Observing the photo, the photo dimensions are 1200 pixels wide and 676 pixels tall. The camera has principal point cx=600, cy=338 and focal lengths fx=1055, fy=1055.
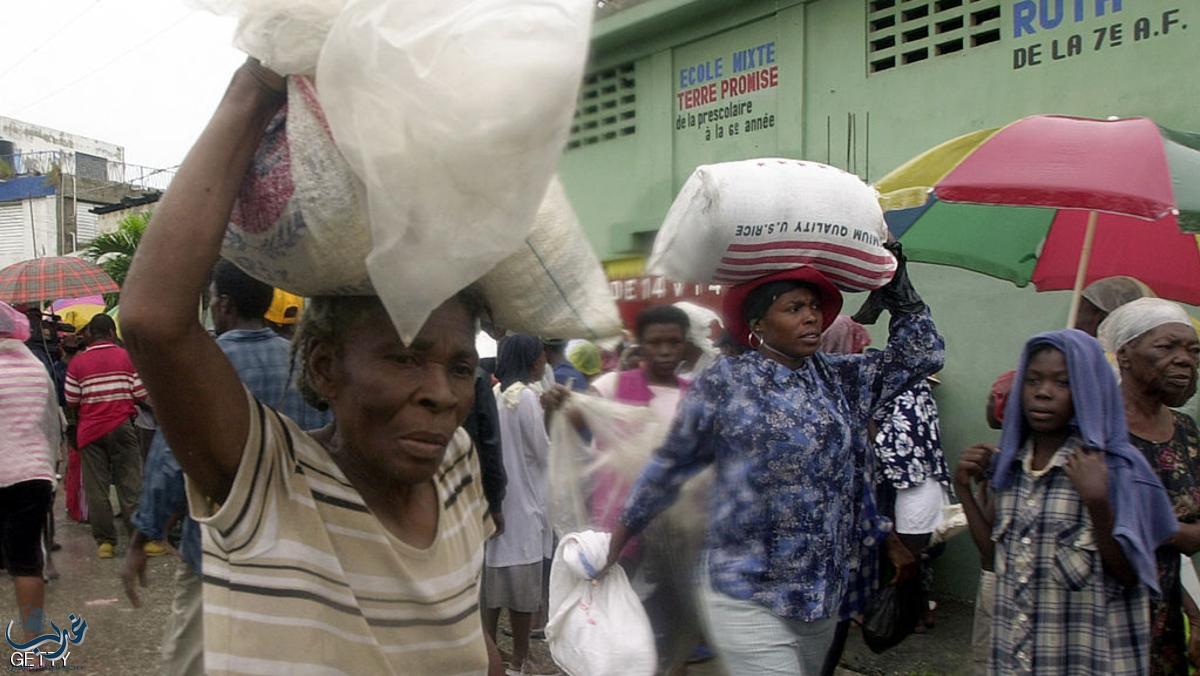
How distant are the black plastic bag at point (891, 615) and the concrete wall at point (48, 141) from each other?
4383 cm

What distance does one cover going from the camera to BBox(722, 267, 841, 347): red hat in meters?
3.10

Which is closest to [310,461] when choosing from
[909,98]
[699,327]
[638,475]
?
[638,475]

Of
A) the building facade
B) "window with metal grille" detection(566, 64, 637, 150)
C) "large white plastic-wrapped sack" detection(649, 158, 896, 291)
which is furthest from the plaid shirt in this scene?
the building facade

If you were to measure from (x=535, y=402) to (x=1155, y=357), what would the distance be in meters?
3.16

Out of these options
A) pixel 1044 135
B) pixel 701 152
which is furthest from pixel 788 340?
pixel 701 152

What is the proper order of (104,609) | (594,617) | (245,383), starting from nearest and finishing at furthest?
(245,383)
(594,617)
(104,609)

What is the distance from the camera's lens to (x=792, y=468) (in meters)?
2.98

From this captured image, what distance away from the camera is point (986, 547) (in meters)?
3.45

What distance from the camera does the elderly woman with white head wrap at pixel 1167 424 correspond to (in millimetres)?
3473

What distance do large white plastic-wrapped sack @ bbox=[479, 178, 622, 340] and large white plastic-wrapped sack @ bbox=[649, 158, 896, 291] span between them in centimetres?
134

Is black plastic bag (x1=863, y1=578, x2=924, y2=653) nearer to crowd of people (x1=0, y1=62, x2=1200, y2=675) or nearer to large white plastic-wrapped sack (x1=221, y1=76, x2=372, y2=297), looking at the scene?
crowd of people (x1=0, y1=62, x2=1200, y2=675)

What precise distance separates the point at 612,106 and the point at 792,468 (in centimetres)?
711

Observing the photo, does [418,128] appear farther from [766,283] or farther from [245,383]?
[245,383]

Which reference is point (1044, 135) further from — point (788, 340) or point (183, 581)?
point (183, 581)
